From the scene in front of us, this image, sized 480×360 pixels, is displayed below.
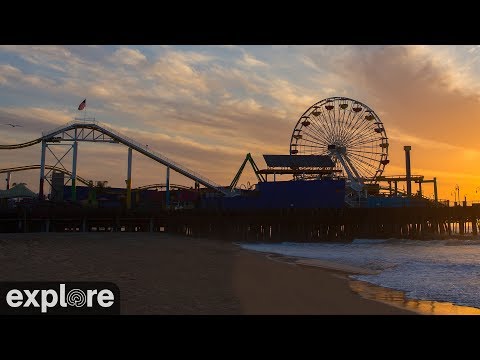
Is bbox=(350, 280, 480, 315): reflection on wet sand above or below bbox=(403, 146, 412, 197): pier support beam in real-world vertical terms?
below

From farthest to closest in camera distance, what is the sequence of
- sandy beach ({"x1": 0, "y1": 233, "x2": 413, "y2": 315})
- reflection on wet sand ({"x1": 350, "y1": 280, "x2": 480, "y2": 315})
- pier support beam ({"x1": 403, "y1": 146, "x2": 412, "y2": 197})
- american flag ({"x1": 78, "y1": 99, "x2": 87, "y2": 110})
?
1. pier support beam ({"x1": 403, "y1": 146, "x2": 412, "y2": 197})
2. american flag ({"x1": 78, "y1": 99, "x2": 87, "y2": 110})
3. reflection on wet sand ({"x1": 350, "y1": 280, "x2": 480, "y2": 315})
4. sandy beach ({"x1": 0, "y1": 233, "x2": 413, "y2": 315})

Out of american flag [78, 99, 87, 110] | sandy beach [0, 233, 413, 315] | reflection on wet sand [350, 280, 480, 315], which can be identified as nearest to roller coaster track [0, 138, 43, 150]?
american flag [78, 99, 87, 110]

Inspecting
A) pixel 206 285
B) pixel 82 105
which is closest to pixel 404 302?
pixel 206 285

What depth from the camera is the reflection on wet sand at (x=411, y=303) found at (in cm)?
975

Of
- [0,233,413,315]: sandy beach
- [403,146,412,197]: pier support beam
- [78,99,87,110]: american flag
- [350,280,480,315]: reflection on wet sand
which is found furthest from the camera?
[403,146,412,197]: pier support beam

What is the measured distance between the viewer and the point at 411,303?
10.8m

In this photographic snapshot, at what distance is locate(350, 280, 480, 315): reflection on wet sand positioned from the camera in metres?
9.75

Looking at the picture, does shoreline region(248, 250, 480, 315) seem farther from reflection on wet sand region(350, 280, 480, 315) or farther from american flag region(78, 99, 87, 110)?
american flag region(78, 99, 87, 110)

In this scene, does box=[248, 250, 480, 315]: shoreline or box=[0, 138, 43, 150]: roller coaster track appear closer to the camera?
box=[248, 250, 480, 315]: shoreline
